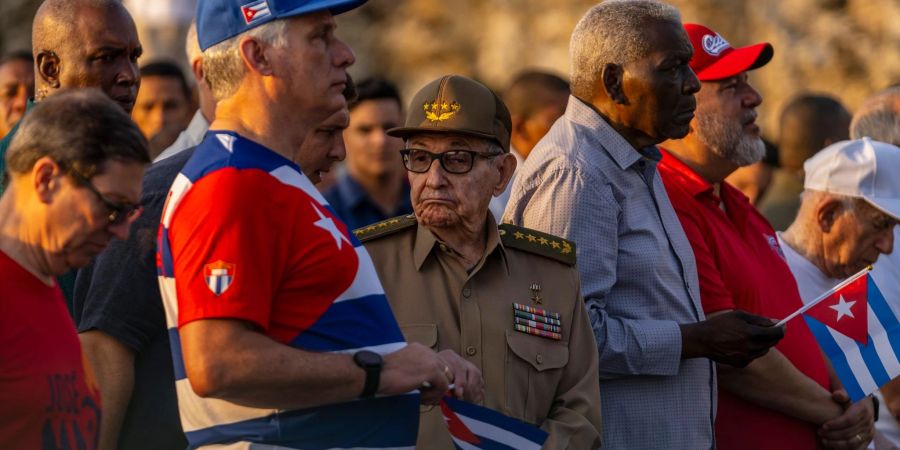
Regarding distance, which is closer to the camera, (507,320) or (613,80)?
(507,320)

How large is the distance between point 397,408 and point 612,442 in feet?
4.34

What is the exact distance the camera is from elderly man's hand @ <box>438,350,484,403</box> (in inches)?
135

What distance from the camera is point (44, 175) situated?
307 centimetres

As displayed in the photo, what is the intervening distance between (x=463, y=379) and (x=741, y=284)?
1.93m

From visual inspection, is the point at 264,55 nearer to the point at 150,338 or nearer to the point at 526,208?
the point at 150,338

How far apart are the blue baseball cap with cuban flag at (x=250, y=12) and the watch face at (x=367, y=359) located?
0.80 meters

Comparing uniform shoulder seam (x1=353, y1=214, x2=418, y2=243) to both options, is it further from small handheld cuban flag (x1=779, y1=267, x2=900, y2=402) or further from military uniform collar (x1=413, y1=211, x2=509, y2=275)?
small handheld cuban flag (x1=779, y1=267, x2=900, y2=402)

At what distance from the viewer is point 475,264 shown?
14.0ft

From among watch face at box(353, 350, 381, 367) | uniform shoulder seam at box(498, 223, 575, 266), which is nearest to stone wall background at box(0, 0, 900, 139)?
uniform shoulder seam at box(498, 223, 575, 266)

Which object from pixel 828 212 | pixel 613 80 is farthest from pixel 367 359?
pixel 828 212

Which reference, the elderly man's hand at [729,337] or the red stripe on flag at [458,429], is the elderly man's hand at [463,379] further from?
the elderly man's hand at [729,337]

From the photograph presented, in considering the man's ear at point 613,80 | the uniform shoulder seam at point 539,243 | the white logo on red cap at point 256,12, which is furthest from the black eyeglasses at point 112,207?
the man's ear at point 613,80

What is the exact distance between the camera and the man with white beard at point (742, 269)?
4980 mm

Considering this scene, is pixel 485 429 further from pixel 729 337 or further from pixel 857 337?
pixel 857 337
